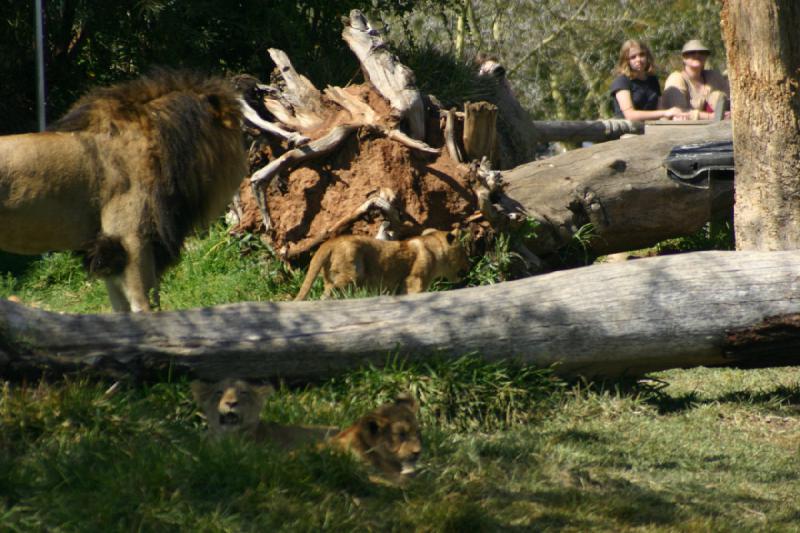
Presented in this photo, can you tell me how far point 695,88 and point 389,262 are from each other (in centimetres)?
624

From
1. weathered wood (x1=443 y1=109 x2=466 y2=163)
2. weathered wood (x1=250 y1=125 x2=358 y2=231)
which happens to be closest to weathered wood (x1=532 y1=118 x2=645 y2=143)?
weathered wood (x1=443 y1=109 x2=466 y2=163)

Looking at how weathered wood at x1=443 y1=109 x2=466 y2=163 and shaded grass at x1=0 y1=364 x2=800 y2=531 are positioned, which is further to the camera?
weathered wood at x1=443 y1=109 x2=466 y2=163

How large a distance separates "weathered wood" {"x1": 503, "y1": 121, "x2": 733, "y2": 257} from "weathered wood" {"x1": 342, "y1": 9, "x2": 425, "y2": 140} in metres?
1.11

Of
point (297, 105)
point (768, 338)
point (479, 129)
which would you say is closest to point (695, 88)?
point (479, 129)

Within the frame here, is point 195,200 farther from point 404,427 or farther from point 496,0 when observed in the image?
point 496,0

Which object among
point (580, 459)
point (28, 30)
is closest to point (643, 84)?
point (28, 30)

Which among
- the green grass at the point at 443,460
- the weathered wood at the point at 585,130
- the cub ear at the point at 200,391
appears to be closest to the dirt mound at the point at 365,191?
the green grass at the point at 443,460

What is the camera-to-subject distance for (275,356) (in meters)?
5.87

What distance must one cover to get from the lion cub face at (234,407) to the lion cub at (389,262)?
114 inches

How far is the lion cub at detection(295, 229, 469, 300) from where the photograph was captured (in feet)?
26.3

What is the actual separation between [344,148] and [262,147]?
2.55 ft

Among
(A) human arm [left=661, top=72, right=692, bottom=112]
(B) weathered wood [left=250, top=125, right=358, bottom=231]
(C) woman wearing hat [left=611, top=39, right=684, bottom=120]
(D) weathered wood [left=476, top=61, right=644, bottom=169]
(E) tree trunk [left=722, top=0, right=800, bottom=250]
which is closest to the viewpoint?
(E) tree trunk [left=722, top=0, right=800, bottom=250]

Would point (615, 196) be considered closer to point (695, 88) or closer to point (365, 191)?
point (365, 191)

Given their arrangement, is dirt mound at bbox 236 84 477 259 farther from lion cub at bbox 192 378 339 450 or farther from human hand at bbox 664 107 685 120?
human hand at bbox 664 107 685 120
